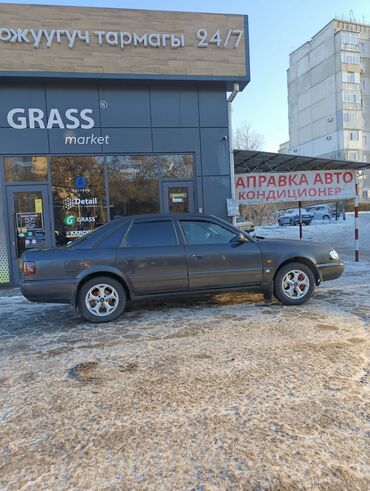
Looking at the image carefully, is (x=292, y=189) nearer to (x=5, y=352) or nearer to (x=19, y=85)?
(x=19, y=85)

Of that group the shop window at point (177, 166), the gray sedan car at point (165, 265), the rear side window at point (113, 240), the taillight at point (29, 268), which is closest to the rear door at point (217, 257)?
the gray sedan car at point (165, 265)

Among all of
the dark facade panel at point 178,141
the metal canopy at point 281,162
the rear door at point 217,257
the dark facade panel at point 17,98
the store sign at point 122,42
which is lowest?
the rear door at point 217,257

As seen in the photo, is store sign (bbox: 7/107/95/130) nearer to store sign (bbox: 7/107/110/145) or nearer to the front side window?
store sign (bbox: 7/107/110/145)

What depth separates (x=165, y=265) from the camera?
243 inches

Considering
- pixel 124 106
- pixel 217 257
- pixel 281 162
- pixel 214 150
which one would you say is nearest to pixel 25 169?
pixel 124 106

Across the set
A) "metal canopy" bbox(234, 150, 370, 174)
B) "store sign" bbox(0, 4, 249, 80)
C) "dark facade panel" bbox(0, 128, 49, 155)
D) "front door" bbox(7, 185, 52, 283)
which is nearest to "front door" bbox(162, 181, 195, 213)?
"metal canopy" bbox(234, 150, 370, 174)

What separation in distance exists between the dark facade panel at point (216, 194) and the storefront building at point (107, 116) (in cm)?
3

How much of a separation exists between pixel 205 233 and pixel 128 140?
4930 mm

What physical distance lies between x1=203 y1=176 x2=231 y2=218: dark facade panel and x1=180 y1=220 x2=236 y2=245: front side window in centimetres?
427

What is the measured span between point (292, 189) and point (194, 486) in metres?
10.4

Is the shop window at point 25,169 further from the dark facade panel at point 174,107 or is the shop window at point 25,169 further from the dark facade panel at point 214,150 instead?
the dark facade panel at point 214,150

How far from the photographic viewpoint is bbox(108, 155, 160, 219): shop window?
10.4 metres

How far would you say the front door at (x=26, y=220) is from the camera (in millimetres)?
9938

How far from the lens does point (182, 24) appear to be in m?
10.2
